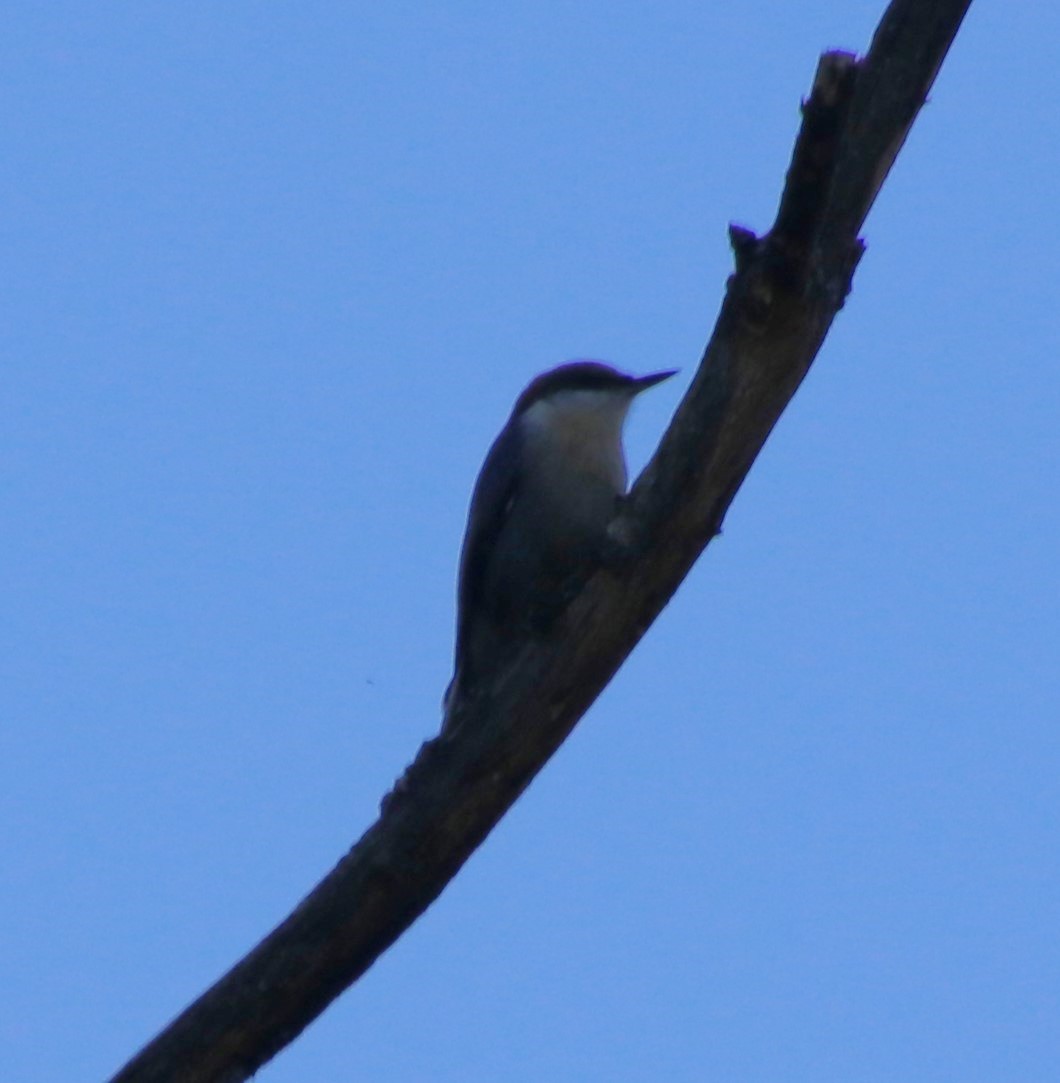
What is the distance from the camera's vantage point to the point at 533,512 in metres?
8.09

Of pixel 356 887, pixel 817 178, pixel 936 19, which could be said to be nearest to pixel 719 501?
pixel 817 178

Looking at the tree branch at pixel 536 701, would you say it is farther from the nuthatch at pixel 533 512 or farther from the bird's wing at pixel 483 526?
the bird's wing at pixel 483 526

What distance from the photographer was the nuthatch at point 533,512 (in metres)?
8.01

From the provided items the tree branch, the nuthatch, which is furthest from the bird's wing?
the tree branch

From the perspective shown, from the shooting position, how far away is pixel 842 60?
5211 mm

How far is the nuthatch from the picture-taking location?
315 inches

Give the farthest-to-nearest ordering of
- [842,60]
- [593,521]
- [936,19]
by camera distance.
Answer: [593,521] → [936,19] → [842,60]

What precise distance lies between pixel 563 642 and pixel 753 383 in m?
1.04

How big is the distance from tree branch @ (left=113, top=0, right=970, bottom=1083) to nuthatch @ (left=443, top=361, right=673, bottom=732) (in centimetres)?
157

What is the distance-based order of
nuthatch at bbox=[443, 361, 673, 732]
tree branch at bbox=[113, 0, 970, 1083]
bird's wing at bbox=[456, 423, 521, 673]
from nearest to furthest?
1. tree branch at bbox=[113, 0, 970, 1083]
2. nuthatch at bbox=[443, 361, 673, 732]
3. bird's wing at bbox=[456, 423, 521, 673]

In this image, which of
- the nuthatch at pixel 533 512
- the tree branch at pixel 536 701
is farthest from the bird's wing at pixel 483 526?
the tree branch at pixel 536 701

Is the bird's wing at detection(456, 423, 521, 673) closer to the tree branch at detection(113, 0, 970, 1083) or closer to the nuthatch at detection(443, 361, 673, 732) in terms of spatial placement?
the nuthatch at detection(443, 361, 673, 732)

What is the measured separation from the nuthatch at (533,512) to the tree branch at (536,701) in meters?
1.57

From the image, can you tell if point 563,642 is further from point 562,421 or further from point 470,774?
point 562,421
